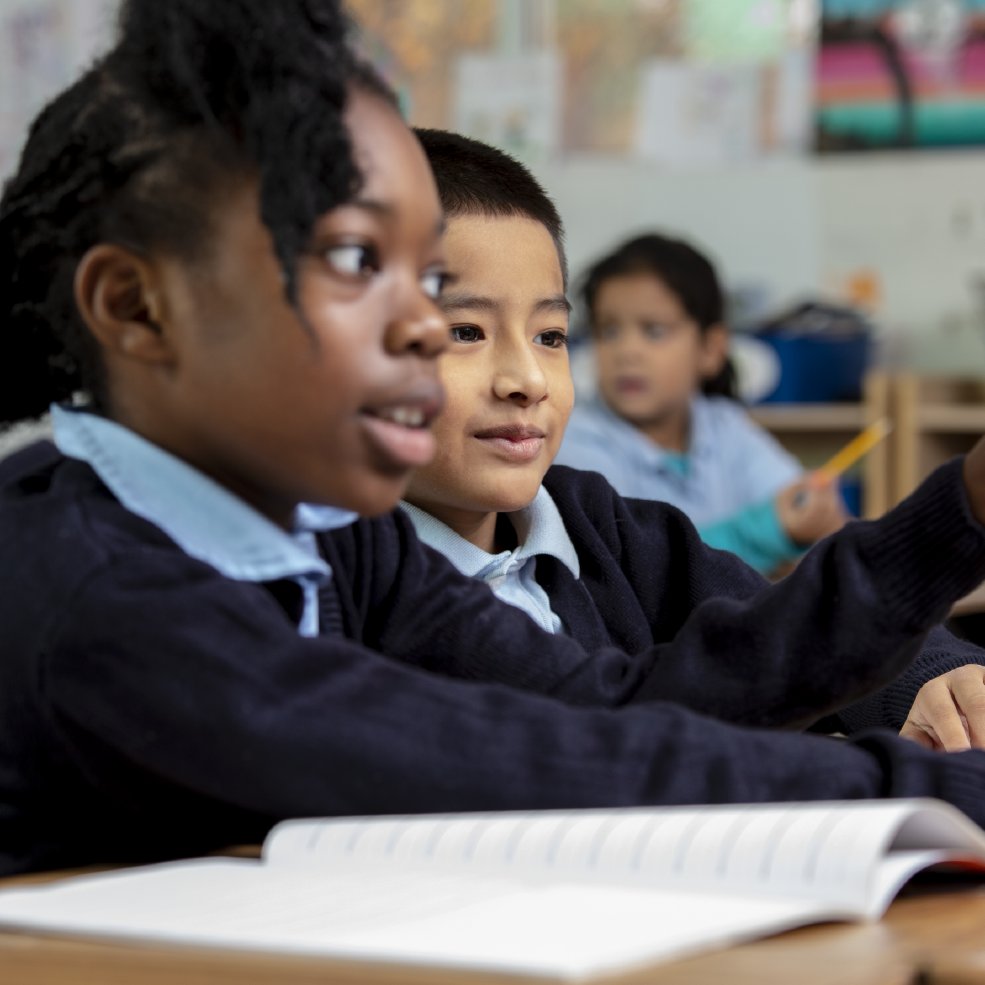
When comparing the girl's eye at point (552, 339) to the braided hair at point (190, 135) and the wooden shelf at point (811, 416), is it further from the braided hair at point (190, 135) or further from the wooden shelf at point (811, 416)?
the wooden shelf at point (811, 416)

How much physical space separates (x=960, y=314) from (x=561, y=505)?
3.13 metres

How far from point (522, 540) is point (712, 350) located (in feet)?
8.57

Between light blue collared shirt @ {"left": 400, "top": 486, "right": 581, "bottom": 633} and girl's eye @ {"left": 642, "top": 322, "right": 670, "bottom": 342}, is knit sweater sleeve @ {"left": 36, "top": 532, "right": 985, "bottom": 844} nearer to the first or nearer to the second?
light blue collared shirt @ {"left": 400, "top": 486, "right": 581, "bottom": 633}

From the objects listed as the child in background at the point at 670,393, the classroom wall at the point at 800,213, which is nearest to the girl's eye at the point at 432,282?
the child in background at the point at 670,393

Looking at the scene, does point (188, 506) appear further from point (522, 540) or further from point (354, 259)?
point (522, 540)

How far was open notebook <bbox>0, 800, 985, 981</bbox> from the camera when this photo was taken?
1.63 ft

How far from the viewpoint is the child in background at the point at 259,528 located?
642 mm

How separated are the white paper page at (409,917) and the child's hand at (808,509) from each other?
6.36 ft

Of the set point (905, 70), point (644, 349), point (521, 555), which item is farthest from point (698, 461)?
point (521, 555)

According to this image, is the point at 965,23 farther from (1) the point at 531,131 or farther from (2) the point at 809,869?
(2) the point at 809,869

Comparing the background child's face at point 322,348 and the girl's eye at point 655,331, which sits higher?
the background child's face at point 322,348

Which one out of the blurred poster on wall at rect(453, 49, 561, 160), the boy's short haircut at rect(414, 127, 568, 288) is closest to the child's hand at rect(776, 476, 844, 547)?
the boy's short haircut at rect(414, 127, 568, 288)

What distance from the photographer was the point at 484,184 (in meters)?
1.18

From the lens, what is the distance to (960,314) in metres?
4.05
